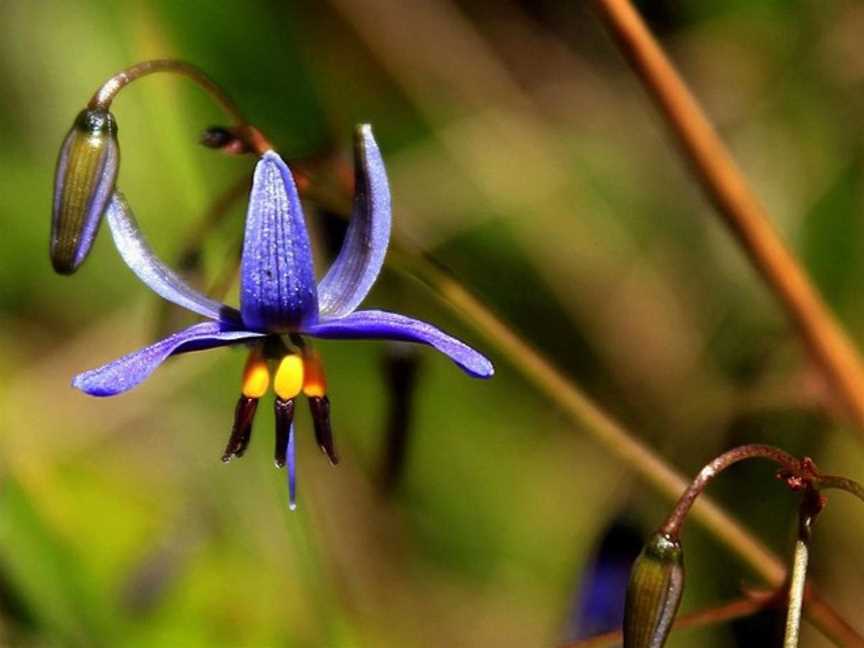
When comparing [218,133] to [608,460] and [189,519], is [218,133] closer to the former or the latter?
[189,519]

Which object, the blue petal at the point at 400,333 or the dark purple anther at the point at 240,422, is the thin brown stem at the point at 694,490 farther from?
the dark purple anther at the point at 240,422

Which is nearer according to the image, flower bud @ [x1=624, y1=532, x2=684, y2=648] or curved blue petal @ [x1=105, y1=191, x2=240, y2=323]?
flower bud @ [x1=624, y1=532, x2=684, y2=648]

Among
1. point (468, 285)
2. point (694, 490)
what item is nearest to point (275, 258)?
point (694, 490)

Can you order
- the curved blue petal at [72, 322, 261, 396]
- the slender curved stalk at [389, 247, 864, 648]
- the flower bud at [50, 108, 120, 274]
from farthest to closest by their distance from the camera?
the slender curved stalk at [389, 247, 864, 648] → the flower bud at [50, 108, 120, 274] → the curved blue petal at [72, 322, 261, 396]

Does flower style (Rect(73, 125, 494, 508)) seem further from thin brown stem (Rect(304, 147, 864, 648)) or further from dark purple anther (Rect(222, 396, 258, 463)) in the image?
thin brown stem (Rect(304, 147, 864, 648))

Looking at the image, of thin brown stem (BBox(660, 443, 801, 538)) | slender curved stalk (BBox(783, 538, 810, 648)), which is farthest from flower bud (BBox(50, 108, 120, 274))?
Result: slender curved stalk (BBox(783, 538, 810, 648))

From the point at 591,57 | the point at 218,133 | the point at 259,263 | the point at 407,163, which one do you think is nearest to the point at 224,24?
the point at 407,163
